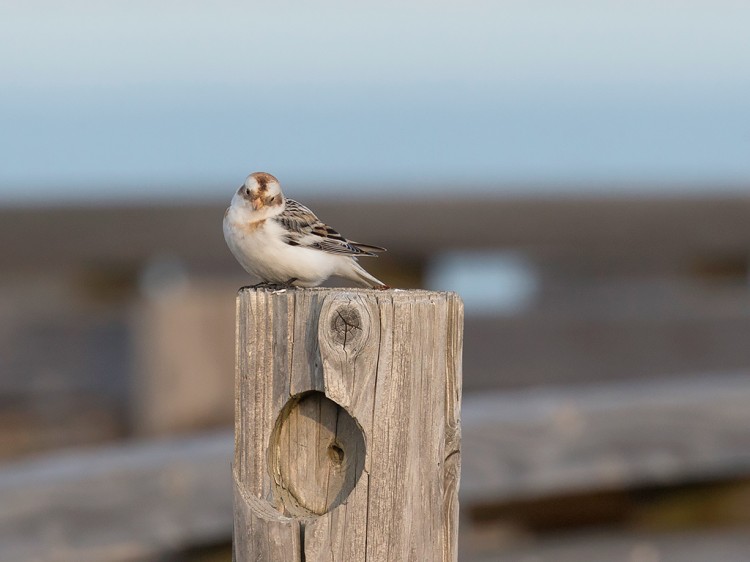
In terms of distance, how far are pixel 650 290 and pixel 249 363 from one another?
7.80 m

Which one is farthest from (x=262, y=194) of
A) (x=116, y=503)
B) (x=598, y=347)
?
(x=598, y=347)

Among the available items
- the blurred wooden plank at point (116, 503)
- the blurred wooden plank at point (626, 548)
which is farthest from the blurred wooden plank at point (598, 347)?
the blurred wooden plank at point (116, 503)

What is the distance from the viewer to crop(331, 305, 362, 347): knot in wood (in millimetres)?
2402

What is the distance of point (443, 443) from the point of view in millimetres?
2549

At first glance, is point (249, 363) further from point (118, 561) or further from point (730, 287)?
point (730, 287)

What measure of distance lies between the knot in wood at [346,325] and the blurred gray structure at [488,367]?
1.78 meters

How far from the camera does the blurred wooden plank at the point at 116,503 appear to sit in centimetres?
383

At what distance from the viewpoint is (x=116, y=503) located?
12.8 ft

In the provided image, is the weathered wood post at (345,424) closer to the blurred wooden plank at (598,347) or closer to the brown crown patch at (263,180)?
the brown crown patch at (263,180)

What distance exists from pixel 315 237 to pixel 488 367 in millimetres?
2061

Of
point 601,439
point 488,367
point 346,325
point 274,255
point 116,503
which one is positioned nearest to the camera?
point 346,325

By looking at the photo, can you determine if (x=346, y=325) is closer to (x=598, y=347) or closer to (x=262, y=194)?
(x=262, y=194)

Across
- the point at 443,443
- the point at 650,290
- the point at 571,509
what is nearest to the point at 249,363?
the point at 443,443

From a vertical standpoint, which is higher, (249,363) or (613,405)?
(249,363)
